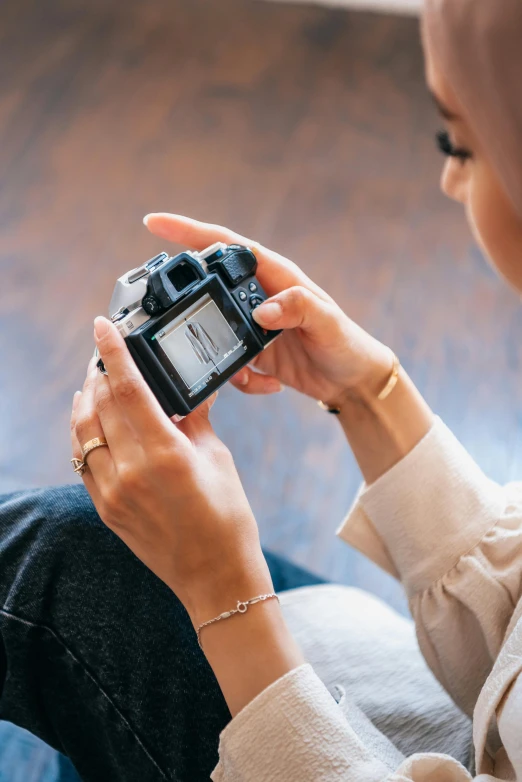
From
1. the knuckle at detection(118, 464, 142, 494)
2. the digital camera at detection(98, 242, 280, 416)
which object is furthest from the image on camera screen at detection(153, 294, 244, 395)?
the knuckle at detection(118, 464, 142, 494)

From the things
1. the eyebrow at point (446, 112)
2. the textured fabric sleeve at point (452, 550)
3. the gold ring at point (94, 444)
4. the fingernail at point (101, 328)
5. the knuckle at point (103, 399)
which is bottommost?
the textured fabric sleeve at point (452, 550)

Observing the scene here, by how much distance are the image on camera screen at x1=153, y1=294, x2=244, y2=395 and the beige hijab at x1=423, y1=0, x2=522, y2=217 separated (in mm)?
318

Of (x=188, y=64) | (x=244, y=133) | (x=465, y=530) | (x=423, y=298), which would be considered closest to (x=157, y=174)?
(x=244, y=133)

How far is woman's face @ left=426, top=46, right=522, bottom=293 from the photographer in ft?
1.50

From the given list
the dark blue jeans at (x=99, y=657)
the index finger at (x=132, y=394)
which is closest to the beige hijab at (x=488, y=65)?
the index finger at (x=132, y=394)

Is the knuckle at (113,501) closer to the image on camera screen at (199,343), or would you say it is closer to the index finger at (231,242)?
the image on camera screen at (199,343)

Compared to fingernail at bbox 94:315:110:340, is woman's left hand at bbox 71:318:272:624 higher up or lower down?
lower down

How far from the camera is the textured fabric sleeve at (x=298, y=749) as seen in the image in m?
0.54

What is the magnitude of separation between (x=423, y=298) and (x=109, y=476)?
1330 millimetres

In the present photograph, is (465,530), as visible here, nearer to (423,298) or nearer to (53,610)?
(53,610)

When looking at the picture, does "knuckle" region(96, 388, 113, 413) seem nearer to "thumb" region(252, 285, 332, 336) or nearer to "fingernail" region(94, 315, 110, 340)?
"fingernail" region(94, 315, 110, 340)

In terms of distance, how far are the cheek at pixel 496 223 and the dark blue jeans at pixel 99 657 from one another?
371 millimetres

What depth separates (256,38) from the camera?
2447mm

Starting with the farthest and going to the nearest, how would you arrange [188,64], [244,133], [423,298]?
1. [188,64]
2. [244,133]
3. [423,298]
